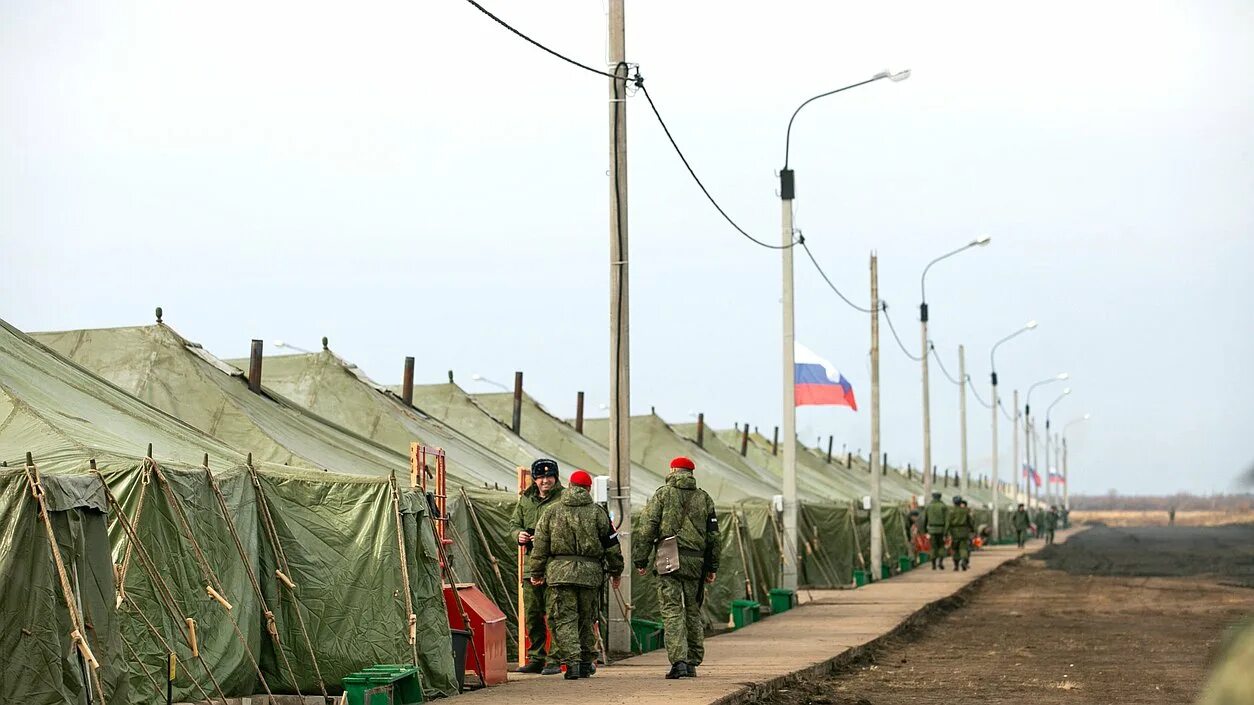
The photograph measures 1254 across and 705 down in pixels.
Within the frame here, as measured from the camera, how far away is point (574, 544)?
15.0 meters

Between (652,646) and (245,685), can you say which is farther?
(652,646)

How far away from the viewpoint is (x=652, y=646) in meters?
19.5

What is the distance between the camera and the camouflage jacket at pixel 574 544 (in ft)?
49.1

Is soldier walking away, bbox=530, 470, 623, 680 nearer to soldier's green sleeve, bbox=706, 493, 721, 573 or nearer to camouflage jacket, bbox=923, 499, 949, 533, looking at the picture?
soldier's green sleeve, bbox=706, 493, 721, 573

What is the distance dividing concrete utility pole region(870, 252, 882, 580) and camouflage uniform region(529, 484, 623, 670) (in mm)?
22920

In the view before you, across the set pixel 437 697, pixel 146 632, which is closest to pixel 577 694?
pixel 437 697

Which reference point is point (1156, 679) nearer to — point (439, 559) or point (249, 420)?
point (439, 559)

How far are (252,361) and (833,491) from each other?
3080cm

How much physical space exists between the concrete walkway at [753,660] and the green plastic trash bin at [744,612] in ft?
0.65

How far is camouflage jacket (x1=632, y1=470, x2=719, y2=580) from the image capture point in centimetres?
1549

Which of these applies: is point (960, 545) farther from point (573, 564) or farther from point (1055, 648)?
point (573, 564)

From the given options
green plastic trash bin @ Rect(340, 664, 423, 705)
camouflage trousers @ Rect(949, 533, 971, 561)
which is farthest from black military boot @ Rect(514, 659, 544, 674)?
camouflage trousers @ Rect(949, 533, 971, 561)

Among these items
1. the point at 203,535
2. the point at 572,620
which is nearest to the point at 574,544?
the point at 572,620

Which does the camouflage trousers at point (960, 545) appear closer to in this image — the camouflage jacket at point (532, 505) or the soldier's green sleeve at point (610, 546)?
the camouflage jacket at point (532, 505)
